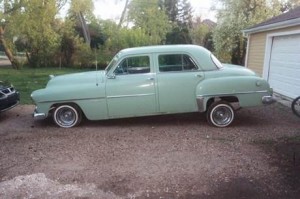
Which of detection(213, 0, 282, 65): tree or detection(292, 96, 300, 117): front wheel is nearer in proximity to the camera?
detection(292, 96, 300, 117): front wheel

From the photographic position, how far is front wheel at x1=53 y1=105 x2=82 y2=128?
719cm

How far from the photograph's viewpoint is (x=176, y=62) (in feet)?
23.4

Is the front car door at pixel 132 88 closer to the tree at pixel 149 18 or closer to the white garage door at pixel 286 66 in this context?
the white garage door at pixel 286 66

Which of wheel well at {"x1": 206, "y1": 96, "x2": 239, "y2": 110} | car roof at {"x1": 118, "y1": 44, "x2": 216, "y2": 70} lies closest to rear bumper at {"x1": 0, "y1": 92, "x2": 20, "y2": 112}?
car roof at {"x1": 118, "y1": 44, "x2": 216, "y2": 70}

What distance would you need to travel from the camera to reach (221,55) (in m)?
23.0

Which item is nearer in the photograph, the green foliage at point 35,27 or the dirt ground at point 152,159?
the dirt ground at point 152,159

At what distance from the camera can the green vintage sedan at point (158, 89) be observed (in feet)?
22.9

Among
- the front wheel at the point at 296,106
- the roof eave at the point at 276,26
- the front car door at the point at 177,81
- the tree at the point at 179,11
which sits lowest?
the front wheel at the point at 296,106

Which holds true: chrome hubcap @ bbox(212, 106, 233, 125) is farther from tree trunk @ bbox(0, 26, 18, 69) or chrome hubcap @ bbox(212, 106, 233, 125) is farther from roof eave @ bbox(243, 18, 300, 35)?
tree trunk @ bbox(0, 26, 18, 69)

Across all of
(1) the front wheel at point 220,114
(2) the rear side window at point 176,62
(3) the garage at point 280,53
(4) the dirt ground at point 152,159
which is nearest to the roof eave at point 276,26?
(3) the garage at point 280,53

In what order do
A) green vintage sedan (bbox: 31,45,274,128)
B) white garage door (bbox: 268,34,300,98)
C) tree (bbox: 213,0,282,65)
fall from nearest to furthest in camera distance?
green vintage sedan (bbox: 31,45,274,128) < white garage door (bbox: 268,34,300,98) < tree (bbox: 213,0,282,65)

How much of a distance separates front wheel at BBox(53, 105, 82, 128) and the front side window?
1.28m

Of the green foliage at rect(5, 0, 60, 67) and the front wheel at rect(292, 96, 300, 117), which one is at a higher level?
the green foliage at rect(5, 0, 60, 67)

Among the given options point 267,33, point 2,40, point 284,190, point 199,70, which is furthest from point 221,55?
point 284,190
